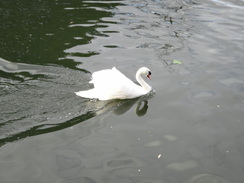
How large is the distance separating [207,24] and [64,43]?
5.09 meters

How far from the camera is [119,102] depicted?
25.7 ft

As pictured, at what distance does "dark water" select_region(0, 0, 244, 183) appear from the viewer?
5848 millimetres

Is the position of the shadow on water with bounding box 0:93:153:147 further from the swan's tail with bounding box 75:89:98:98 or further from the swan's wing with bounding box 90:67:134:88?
the swan's wing with bounding box 90:67:134:88

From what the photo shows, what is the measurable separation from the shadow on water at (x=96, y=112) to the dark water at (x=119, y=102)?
21 millimetres

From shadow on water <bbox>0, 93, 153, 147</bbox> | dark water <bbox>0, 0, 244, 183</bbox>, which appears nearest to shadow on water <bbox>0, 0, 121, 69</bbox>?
dark water <bbox>0, 0, 244, 183</bbox>

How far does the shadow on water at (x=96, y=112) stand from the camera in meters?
6.36

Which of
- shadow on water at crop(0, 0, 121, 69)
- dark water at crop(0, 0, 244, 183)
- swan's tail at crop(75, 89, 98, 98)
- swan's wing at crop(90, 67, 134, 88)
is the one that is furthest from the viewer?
shadow on water at crop(0, 0, 121, 69)

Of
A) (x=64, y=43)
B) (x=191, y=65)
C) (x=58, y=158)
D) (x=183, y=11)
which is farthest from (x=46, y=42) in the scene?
(x=183, y=11)

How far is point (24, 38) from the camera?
33.5 feet

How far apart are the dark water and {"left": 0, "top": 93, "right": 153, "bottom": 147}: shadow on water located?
2 cm

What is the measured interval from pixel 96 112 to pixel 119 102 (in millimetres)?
794

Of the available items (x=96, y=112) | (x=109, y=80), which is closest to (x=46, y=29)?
(x=109, y=80)

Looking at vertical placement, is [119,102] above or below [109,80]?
below

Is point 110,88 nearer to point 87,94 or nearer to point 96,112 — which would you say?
point 87,94
